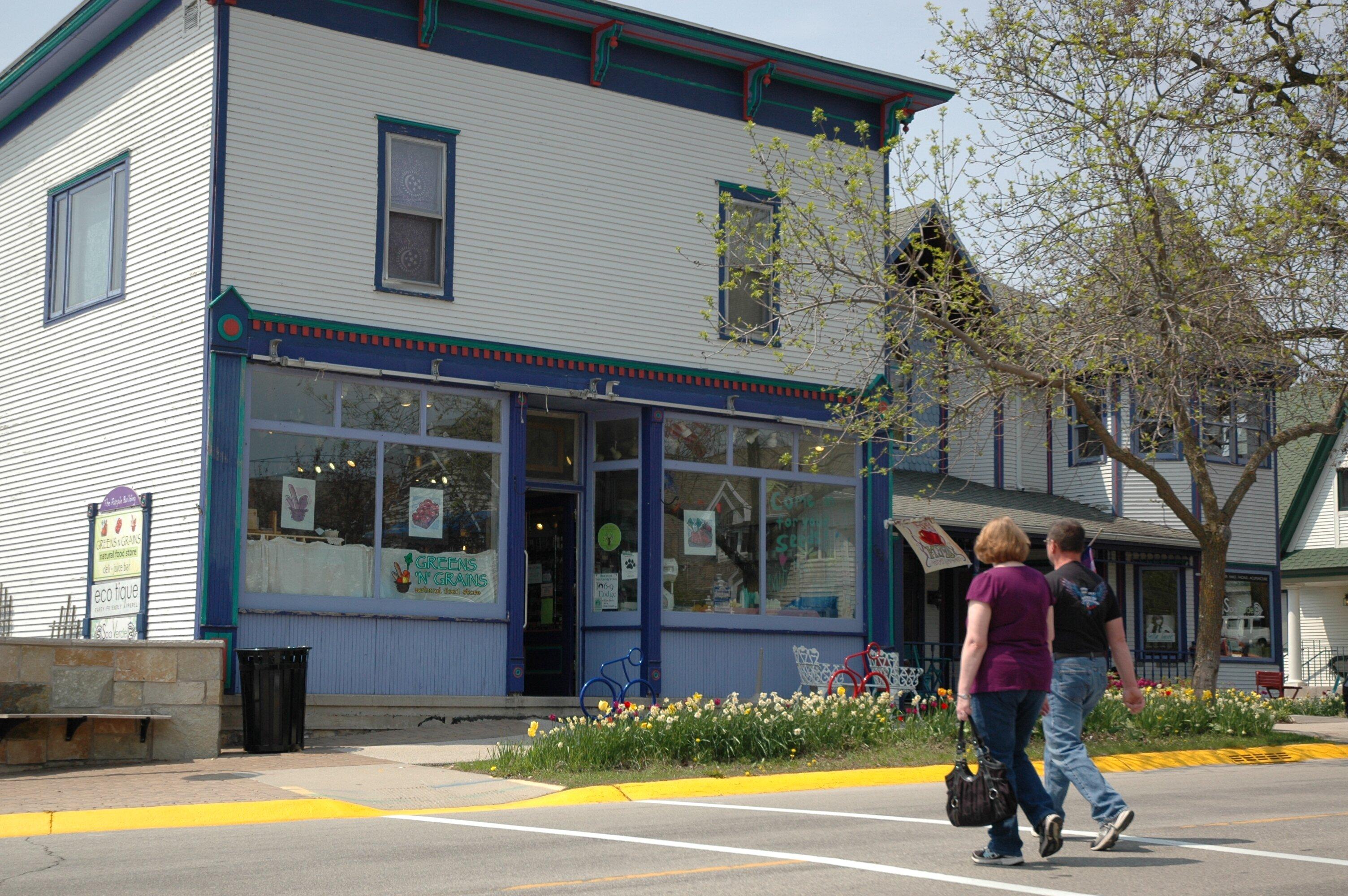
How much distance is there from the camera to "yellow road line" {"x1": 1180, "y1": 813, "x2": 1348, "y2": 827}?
9094 millimetres

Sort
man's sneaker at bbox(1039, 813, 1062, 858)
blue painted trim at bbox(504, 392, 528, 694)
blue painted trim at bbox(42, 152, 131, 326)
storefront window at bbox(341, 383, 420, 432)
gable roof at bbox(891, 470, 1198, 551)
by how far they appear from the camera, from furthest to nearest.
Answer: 1. gable roof at bbox(891, 470, 1198, 551)
2. blue painted trim at bbox(42, 152, 131, 326)
3. blue painted trim at bbox(504, 392, 528, 694)
4. storefront window at bbox(341, 383, 420, 432)
5. man's sneaker at bbox(1039, 813, 1062, 858)

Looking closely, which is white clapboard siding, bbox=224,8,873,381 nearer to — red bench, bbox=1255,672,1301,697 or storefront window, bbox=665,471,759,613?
storefront window, bbox=665,471,759,613

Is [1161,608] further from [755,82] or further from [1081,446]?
[755,82]

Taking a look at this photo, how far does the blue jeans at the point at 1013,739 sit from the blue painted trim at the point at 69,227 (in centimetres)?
1284

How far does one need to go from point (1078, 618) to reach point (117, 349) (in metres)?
12.7

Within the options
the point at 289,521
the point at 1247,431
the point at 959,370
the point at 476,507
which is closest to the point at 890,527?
the point at 959,370

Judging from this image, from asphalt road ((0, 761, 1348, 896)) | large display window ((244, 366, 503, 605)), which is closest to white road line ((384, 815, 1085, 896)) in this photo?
asphalt road ((0, 761, 1348, 896))

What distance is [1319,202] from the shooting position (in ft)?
48.9

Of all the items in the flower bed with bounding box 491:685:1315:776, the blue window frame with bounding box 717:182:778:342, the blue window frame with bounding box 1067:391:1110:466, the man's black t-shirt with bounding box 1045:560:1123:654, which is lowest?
the flower bed with bounding box 491:685:1315:776

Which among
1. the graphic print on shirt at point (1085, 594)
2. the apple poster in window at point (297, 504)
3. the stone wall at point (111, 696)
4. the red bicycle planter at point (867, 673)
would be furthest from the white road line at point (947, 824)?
the red bicycle planter at point (867, 673)

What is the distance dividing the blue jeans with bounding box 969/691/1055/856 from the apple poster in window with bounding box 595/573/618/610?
10976mm

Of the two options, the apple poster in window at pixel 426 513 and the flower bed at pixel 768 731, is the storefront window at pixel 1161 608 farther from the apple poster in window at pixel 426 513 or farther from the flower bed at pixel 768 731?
the apple poster in window at pixel 426 513

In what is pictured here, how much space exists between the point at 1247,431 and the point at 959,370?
15.3m

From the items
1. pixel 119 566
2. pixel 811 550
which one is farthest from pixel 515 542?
pixel 811 550
